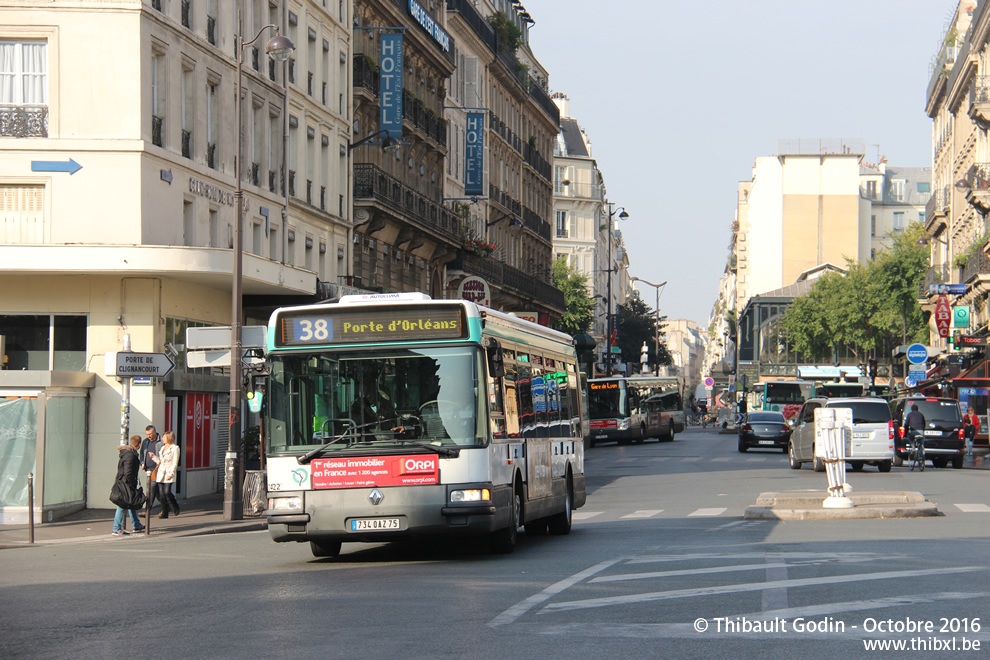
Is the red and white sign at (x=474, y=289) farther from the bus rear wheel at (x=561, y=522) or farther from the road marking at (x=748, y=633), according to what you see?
the road marking at (x=748, y=633)

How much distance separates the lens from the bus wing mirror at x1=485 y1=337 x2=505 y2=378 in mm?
15320

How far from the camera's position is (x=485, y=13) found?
7000 centimetres

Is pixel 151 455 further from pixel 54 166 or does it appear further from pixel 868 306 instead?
pixel 868 306

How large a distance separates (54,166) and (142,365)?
725cm

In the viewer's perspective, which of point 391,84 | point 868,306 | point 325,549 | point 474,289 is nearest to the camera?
point 325,549

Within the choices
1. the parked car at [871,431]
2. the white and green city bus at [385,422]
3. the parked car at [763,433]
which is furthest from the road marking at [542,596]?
the parked car at [763,433]

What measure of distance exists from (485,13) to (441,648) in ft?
208

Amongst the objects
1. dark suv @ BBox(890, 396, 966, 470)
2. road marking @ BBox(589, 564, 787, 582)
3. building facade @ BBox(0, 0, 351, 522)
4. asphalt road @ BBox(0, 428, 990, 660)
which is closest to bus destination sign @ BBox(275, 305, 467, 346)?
asphalt road @ BBox(0, 428, 990, 660)

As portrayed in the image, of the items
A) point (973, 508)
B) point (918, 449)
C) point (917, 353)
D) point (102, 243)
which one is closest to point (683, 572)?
point (973, 508)

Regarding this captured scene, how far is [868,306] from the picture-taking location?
9662 centimetres

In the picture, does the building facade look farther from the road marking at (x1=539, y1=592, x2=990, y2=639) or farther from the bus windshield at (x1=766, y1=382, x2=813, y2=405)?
the bus windshield at (x1=766, y1=382, x2=813, y2=405)

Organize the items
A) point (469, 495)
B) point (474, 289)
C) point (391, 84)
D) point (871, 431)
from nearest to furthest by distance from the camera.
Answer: point (469, 495) → point (871, 431) → point (391, 84) → point (474, 289)

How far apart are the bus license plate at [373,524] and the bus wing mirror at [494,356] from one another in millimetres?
1910

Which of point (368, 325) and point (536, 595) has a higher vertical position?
point (368, 325)
